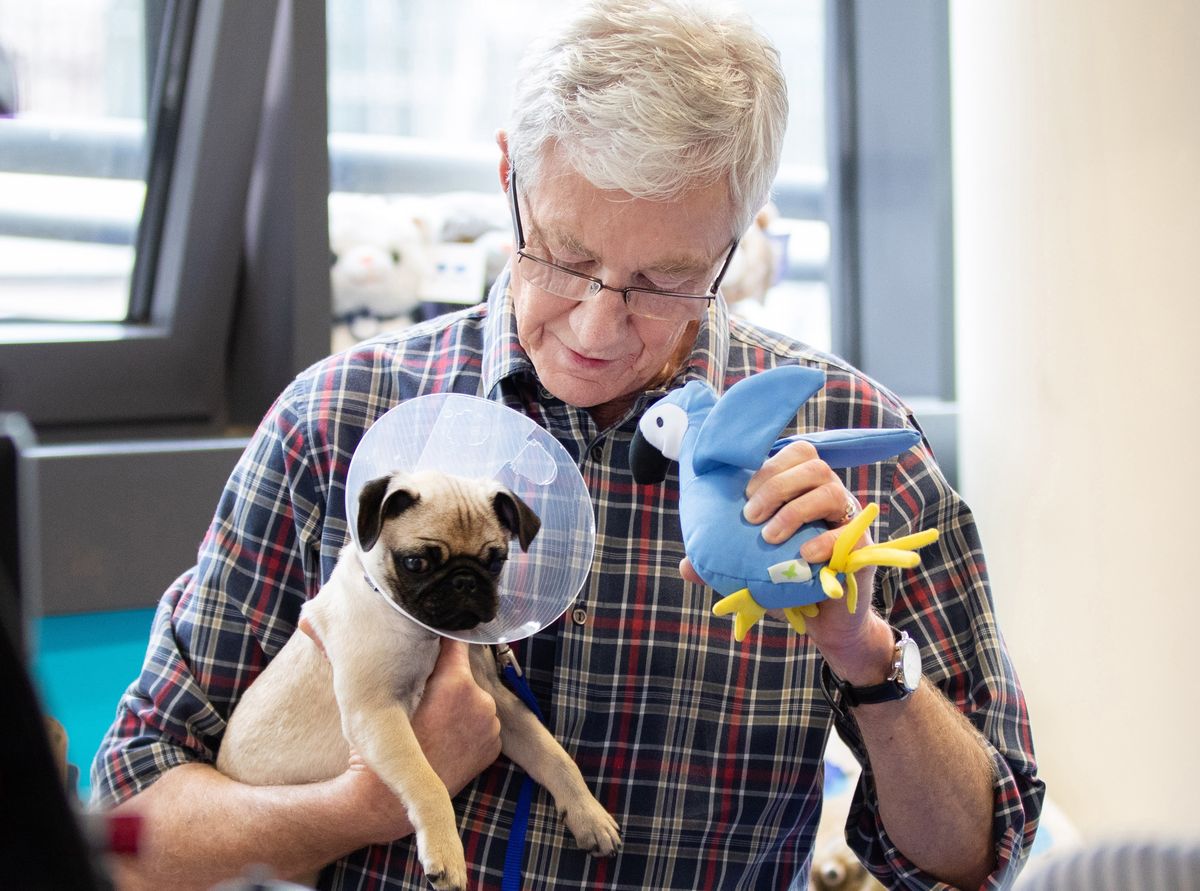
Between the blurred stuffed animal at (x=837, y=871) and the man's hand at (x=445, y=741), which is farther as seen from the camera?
the blurred stuffed animal at (x=837, y=871)

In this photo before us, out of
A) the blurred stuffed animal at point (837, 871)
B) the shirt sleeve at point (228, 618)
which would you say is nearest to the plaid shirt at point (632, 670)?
the shirt sleeve at point (228, 618)

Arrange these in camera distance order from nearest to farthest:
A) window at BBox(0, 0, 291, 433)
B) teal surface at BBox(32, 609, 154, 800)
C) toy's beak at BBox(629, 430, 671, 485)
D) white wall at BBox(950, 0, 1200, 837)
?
toy's beak at BBox(629, 430, 671, 485) < white wall at BBox(950, 0, 1200, 837) < teal surface at BBox(32, 609, 154, 800) < window at BBox(0, 0, 291, 433)

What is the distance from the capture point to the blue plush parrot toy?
0.78 m

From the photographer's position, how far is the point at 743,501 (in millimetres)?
818

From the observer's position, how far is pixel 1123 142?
69.6 inches

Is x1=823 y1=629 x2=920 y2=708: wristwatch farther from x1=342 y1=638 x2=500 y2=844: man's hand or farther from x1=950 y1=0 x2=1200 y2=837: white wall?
x1=950 y1=0 x2=1200 y2=837: white wall

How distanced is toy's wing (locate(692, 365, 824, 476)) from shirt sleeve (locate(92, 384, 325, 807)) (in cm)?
48

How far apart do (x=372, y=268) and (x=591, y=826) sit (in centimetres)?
138

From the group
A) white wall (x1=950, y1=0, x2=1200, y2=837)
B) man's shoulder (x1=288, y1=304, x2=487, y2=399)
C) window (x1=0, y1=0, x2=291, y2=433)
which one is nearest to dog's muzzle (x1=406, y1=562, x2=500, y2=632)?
man's shoulder (x1=288, y1=304, x2=487, y2=399)

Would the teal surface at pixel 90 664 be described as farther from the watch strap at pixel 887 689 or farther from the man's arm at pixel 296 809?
the watch strap at pixel 887 689

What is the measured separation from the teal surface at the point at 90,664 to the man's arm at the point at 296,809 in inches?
36.3

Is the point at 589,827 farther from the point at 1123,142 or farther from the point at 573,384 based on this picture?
the point at 1123,142

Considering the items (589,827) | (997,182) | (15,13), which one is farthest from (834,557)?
(15,13)

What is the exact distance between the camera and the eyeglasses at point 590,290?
1066 millimetres
